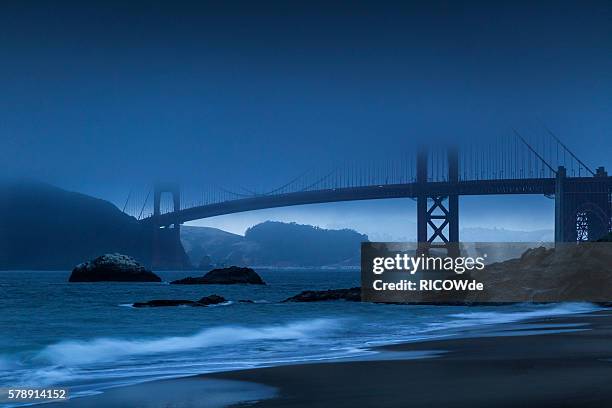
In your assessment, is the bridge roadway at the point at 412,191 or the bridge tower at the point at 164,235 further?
the bridge tower at the point at 164,235

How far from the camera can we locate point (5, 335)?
1012 inches

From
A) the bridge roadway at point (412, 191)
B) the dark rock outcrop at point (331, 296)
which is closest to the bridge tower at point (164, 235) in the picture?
the bridge roadway at point (412, 191)

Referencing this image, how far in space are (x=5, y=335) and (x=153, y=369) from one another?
12099 mm

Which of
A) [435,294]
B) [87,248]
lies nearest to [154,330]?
[435,294]

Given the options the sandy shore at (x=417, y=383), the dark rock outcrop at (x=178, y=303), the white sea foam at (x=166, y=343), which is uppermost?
the dark rock outcrop at (x=178, y=303)

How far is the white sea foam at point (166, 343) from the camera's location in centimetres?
1847

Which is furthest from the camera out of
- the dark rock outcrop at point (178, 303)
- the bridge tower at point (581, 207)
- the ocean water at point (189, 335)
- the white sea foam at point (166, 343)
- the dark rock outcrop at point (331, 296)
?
the bridge tower at point (581, 207)

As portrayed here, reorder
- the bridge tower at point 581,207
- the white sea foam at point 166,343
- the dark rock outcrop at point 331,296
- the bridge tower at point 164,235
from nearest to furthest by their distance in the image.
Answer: the white sea foam at point 166,343 → the dark rock outcrop at point 331,296 → the bridge tower at point 581,207 → the bridge tower at point 164,235

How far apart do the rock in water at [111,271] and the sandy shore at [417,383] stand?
228 feet

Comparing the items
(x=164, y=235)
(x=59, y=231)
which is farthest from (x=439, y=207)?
(x=59, y=231)

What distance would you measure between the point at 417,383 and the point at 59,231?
588 feet

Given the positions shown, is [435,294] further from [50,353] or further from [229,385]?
[229,385]

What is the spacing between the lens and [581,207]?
3285 inches

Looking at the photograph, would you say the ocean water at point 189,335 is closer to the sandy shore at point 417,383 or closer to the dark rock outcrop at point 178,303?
the dark rock outcrop at point 178,303
